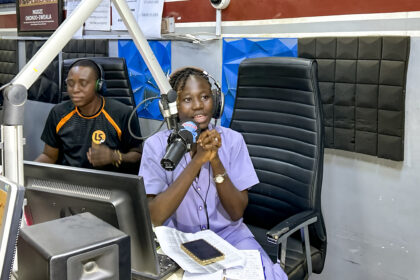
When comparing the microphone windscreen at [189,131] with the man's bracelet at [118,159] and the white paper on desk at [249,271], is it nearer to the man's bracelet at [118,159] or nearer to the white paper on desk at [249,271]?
the white paper on desk at [249,271]

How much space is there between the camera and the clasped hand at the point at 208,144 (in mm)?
1483

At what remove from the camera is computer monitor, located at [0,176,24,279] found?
0.74 m

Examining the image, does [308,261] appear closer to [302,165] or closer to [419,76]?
[302,165]

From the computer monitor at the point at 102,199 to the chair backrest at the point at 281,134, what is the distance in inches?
31.7

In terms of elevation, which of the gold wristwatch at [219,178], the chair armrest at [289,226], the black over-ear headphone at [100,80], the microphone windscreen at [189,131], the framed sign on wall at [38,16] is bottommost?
the chair armrest at [289,226]

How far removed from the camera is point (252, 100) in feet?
6.10

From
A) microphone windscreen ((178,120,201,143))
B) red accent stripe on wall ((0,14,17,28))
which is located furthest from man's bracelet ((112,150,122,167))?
red accent stripe on wall ((0,14,17,28))

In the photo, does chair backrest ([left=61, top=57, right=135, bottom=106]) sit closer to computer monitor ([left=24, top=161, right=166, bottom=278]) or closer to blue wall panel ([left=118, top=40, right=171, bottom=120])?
blue wall panel ([left=118, top=40, right=171, bottom=120])

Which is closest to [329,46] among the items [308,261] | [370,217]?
[370,217]

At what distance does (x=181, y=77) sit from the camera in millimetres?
1680

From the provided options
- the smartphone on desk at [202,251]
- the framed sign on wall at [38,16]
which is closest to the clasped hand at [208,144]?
the smartphone on desk at [202,251]

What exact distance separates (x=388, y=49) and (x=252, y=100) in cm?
54

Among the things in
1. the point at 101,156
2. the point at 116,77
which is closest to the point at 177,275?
the point at 101,156

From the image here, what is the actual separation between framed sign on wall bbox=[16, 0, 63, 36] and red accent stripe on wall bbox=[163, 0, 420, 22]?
1180mm
